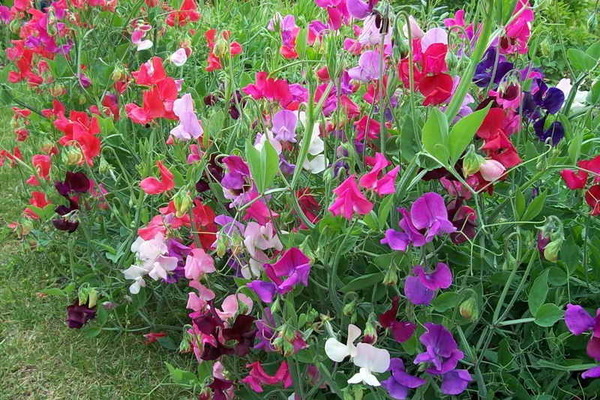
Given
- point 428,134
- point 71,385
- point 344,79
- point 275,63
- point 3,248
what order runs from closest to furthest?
point 428,134, point 344,79, point 71,385, point 275,63, point 3,248

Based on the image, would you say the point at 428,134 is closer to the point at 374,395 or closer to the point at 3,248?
the point at 374,395

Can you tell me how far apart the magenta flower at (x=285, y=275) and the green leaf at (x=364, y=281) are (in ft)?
0.32

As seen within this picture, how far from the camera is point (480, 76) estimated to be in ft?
4.62

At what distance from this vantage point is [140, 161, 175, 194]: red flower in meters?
1.45

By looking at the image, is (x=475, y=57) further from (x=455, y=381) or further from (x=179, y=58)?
(x=179, y=58)

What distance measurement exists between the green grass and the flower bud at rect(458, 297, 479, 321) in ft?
2.68

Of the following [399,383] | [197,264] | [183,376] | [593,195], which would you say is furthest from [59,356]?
[593,195]

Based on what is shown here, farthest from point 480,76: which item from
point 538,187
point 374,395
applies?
point 374,395

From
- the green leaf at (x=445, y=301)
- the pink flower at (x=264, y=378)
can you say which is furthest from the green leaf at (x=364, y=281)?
the pink flower at (x=264, y=378)

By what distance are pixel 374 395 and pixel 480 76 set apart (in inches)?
24.8

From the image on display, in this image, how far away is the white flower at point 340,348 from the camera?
116cm

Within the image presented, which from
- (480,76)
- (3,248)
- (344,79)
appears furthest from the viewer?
(3,248)

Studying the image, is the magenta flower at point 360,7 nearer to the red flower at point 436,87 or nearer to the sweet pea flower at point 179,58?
the red flower at point 436,87

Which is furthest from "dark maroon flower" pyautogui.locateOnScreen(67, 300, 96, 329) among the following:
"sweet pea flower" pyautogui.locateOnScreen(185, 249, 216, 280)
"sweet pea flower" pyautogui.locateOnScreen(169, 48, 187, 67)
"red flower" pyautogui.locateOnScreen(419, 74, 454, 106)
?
"red flower" pyautogui.locateOnScreen(419, 74, 454, 106)
